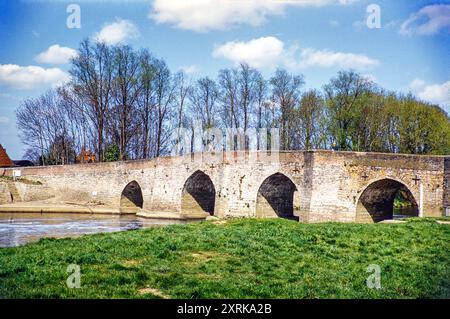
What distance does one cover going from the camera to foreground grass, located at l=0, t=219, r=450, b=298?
7414mm

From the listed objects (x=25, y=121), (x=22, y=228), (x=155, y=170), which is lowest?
(x=22, y=228)

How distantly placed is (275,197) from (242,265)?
1878 centimetres

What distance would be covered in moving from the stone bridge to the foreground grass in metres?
7.55

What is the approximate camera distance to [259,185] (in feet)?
90.1

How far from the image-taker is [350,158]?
23438mm

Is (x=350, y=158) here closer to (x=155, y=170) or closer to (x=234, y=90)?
(x=155, y=170)

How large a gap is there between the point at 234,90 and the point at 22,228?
27.0 m

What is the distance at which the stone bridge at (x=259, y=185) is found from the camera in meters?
21.6
